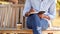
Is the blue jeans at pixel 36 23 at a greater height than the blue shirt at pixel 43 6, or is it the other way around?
the blue shirt at pixel 43 6

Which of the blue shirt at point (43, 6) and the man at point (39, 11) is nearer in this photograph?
the man at point (39, 11)

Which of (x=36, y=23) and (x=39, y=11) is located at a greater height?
(x=39, y=11)

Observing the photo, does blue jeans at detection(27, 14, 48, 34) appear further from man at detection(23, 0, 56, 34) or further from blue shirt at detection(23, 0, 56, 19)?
blue shirt at detection(23, 0, 56, 19)

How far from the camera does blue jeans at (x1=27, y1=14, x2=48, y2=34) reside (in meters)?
2.04

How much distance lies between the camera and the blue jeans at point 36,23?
2.04 m

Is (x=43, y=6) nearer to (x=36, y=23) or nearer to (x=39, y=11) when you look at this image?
(x=39, y=11)

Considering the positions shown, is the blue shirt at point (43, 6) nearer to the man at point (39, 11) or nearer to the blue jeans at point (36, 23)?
the man at point (39, 11)

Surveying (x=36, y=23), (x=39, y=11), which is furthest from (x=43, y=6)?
(x=36, y=23)

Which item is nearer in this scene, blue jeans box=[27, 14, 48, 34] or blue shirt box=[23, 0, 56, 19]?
blue jeans box=[27, 14, 48, 34]

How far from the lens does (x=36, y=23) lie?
2.06 meters

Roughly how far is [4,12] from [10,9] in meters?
0.09

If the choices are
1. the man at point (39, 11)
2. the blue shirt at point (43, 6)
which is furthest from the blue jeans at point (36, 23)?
the blue shirt at point (43, 6)

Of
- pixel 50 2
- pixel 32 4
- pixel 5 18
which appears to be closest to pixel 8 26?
pixel 5 18

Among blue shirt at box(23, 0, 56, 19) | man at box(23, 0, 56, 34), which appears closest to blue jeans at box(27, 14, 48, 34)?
man at box(23, 0, 56, 34)
